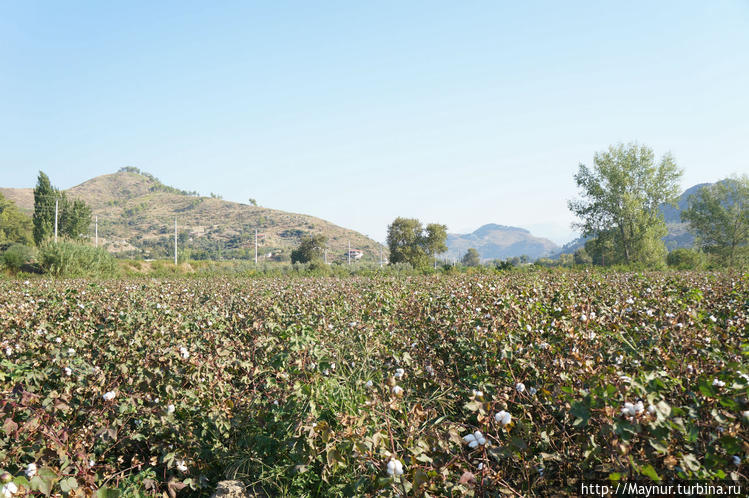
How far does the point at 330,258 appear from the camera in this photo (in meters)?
78.0

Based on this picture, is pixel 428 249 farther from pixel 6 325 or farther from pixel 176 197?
pixel 176 197

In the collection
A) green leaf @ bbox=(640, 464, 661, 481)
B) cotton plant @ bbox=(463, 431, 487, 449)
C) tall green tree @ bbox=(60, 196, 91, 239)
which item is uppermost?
tall green tree @ bbox=(60, 196, 91, 239)

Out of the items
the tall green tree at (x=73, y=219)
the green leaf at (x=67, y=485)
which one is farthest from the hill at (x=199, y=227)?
the green leaf at (x=67, y=485)

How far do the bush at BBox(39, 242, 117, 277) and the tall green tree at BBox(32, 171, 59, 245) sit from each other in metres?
32.4

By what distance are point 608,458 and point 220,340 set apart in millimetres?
3390

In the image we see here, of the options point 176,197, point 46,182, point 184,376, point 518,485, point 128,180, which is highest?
point 128,180

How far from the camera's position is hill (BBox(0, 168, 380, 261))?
83438 mm

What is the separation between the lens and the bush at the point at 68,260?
2067 cm

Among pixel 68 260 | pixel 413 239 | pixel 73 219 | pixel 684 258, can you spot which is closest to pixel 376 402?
pixel 68 260

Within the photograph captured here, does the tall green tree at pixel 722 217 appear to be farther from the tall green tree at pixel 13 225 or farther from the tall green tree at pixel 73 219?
the tall green tree at pixel 13 225

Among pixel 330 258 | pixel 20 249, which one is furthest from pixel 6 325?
pixel 330 258

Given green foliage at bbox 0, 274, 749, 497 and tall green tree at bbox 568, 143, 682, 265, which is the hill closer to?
tall green tree at bbox 568, 143, 682, 265

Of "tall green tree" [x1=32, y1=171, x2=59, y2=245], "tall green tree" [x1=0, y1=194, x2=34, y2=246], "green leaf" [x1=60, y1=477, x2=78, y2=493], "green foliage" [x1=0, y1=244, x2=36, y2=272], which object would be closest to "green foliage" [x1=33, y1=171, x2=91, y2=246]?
"tall green tree" [x1=32, y1=171, x2=59, y2=245]

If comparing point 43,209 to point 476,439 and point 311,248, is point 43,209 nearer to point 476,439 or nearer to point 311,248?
point 311,248
